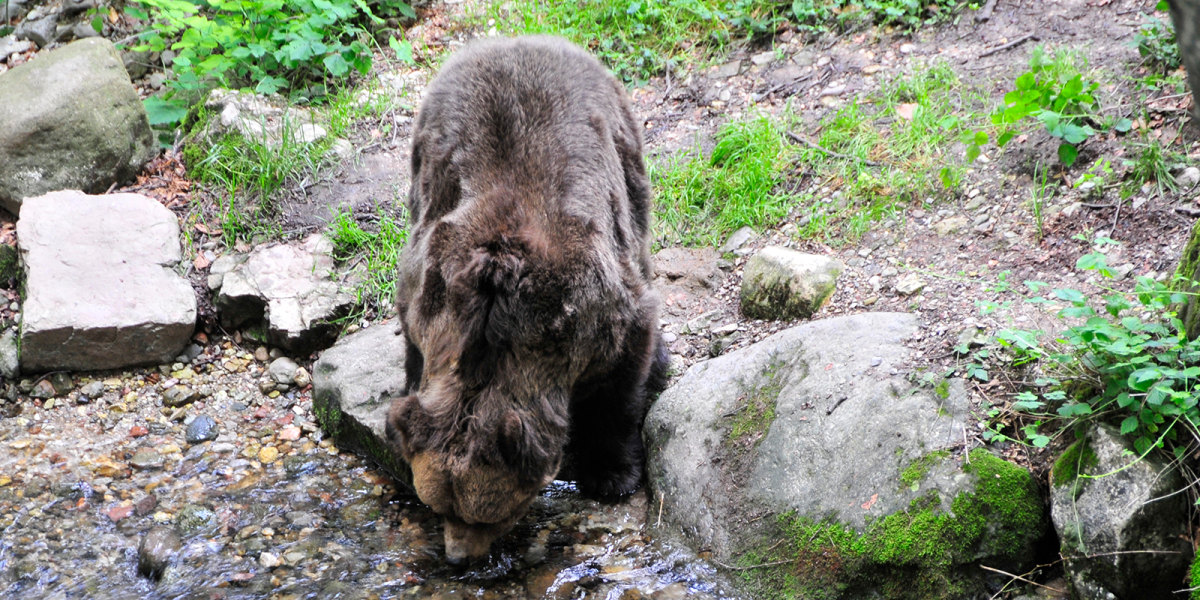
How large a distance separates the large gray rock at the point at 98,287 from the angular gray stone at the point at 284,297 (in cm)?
29

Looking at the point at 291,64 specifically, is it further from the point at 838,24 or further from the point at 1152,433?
the point at 1152,433

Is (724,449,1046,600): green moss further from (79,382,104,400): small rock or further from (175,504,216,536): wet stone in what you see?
(79,382,104,400): small rock

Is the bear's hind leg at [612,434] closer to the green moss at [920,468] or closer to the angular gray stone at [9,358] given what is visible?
the green moss at [920,468]

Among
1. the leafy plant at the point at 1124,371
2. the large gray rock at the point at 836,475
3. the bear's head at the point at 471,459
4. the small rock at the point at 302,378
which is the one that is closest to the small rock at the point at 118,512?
the small rock at the point at 302,378

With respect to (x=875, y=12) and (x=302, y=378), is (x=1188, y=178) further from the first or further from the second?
(x=302, y=378)

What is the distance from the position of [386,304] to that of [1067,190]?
4.32 meters

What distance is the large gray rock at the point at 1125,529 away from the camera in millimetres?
3229

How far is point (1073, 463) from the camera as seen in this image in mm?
3471

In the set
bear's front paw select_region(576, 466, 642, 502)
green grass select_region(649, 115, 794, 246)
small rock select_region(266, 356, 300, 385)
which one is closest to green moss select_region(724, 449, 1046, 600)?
bear's front paw select_region(576, 466, 642, 502)

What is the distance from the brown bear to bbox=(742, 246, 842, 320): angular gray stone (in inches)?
28.6

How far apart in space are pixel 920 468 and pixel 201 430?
13.5 ft

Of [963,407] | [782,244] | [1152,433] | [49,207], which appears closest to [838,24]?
[782,244]

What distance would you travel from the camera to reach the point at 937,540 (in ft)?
11.8

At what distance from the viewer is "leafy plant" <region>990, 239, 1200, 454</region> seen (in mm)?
3246
